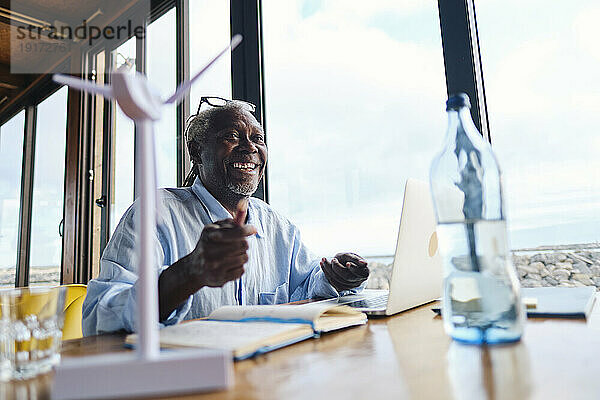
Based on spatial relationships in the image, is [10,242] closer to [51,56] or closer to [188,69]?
[51,56]

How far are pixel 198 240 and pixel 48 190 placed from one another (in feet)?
12.1

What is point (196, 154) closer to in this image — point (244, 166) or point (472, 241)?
point (244, 166)

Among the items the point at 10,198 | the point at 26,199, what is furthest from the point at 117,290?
the point at 10,198

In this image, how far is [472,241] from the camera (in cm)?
66

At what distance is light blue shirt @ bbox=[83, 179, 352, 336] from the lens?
38.4 inches

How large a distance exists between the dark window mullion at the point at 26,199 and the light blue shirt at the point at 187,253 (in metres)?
3.59

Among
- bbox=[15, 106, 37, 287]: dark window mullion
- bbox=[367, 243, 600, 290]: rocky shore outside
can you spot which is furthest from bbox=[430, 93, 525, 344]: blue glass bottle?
bbox=[15, 106, 37, 287]: dark window mullion

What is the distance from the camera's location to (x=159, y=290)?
91 centimetres

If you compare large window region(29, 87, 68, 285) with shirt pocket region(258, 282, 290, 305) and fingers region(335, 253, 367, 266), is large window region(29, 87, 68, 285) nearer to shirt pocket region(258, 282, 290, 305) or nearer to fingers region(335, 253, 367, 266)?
shirt pocket region(258, 282, 290, 305)

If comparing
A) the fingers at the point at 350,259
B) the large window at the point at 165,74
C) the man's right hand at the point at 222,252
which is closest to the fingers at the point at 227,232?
the man's right hand at the point at 222,252

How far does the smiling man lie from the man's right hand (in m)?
0.07

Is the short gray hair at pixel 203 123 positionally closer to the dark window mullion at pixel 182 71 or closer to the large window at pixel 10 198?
the dark window mullion at pixel 182 71

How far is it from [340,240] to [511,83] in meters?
0.91

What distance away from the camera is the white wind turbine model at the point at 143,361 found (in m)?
0.45
